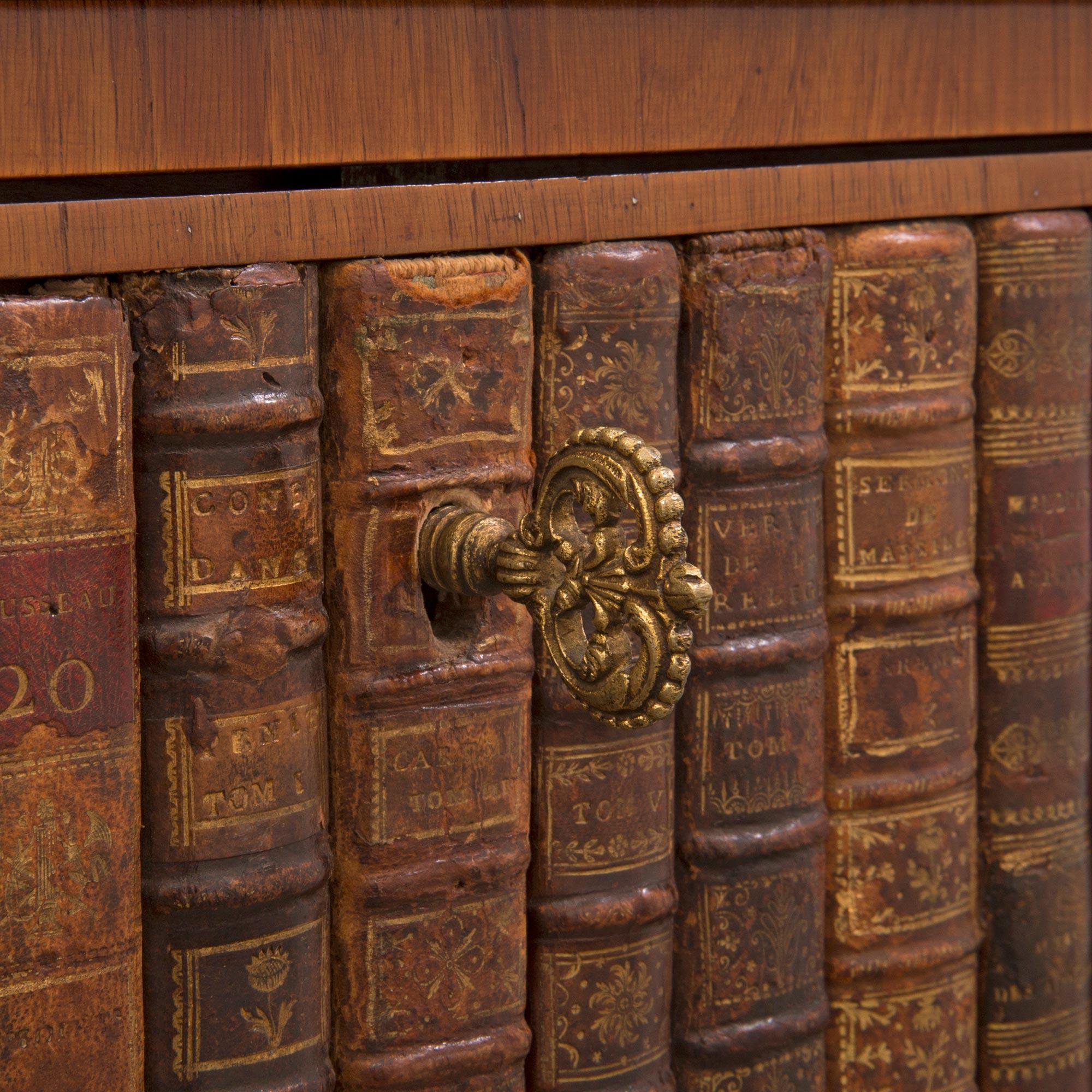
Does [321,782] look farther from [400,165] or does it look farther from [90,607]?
[400,165]

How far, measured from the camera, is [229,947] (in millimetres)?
1046

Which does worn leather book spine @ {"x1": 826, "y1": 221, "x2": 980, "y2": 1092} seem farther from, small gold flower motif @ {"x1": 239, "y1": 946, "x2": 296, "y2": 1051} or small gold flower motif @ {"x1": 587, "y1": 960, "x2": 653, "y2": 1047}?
small gold flower motif @ {"x1": 239, "y1": 946, "x2": 296, "y2": 1051}

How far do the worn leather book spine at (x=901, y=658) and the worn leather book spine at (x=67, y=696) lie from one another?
48 centimetres

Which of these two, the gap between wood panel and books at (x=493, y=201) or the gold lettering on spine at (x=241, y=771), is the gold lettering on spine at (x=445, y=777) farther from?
the gap between wood panel and books at (x=493, y=201)

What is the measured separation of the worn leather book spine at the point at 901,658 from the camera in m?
1.22

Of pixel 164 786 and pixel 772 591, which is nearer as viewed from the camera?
pixel 164 786

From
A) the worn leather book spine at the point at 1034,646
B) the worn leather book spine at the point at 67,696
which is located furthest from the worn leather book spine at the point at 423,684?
the worn leather book spine at the point at 1034,646

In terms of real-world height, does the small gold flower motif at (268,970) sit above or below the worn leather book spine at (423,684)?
below

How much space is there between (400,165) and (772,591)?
1.15ft

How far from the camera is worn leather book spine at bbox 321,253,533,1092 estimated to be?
3.45 ft

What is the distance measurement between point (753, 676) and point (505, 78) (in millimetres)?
402

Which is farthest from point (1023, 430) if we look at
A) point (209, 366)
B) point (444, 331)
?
point (209, 366)

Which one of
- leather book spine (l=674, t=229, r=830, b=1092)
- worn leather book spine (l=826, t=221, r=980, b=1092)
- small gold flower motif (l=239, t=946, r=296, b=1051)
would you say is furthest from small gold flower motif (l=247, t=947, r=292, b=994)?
worn leather book spine (l=826, t=221, r=980, b=1092)

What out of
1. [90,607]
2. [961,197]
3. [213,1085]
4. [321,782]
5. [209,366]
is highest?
[961,197]
